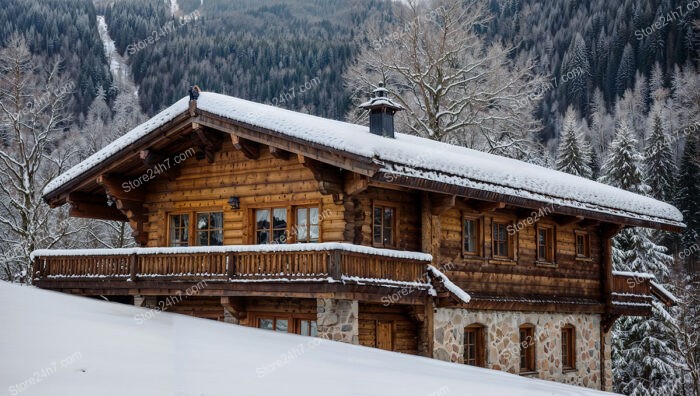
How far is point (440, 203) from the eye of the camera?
61.8 feet

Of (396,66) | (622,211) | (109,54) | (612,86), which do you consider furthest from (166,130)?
(109,54)

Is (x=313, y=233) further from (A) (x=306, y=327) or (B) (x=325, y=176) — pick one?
(A) (x=306, y=327)

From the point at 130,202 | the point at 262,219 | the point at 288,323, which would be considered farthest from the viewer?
the point at 130,202

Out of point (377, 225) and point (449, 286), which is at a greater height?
point (377, 225)

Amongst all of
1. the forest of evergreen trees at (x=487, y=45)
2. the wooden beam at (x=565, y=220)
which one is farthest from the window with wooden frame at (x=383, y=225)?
the forest of evergreen trees at (x=487, y=45)

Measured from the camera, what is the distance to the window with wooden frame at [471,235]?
2033 centimetres

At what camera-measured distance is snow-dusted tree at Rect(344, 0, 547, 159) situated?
35375mm

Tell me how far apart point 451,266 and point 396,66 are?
59.3 feet

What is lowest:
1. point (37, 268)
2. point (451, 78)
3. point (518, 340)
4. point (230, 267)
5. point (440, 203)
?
point (518, 340)

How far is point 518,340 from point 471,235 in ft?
11.1

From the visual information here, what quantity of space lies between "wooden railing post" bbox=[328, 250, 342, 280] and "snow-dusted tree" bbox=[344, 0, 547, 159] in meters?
19.8

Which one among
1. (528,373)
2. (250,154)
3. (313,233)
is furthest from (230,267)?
(528,373)

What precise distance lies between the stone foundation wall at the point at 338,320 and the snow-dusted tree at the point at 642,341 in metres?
23.0

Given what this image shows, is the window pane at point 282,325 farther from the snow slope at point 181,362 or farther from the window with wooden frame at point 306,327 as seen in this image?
the snow slope at point 181,362
